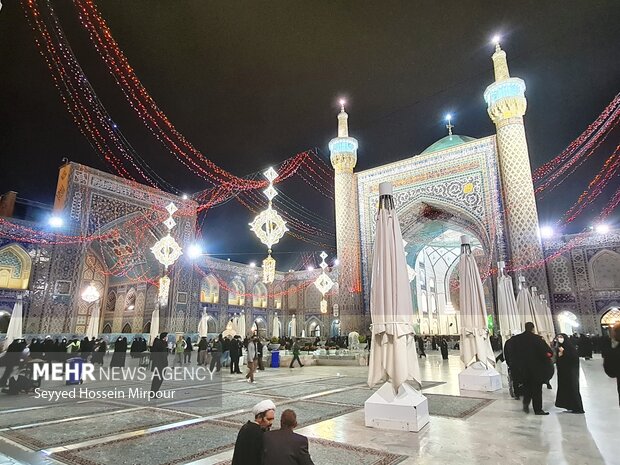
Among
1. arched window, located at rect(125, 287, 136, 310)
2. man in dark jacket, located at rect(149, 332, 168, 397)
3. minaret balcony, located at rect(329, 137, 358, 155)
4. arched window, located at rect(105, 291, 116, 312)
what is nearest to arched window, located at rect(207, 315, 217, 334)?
arched window, located at rect(125, 287, 136, 310)

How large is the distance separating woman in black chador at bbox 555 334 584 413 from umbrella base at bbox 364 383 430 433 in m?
1.91

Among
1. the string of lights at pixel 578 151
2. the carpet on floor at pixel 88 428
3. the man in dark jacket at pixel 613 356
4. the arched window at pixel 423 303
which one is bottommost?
the carpet on floor at pixel 88 428

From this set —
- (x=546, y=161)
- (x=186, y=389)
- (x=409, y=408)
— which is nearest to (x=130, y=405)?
(x=186, y=389)

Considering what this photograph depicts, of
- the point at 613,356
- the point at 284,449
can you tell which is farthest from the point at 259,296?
the point at 284,449

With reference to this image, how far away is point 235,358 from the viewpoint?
10344 mm

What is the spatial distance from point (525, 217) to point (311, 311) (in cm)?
1910

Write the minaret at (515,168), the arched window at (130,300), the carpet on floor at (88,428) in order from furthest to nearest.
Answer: the arched window at (130,300)
the minaret at (515,168)
the carpet on floor at (88,428)

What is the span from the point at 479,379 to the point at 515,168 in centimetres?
1148

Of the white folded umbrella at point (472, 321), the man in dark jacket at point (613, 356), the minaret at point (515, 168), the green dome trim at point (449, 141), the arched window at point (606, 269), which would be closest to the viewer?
the man in dark jacket at point (613, 356)

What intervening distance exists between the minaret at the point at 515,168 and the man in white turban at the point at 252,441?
14602 mm

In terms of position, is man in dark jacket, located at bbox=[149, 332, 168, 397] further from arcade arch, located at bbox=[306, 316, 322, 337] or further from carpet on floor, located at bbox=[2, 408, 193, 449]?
arcade arch, located at bbox=[306, 316, 322, 337]

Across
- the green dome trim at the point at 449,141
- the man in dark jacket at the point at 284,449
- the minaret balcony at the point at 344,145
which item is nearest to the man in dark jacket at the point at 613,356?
the man in dark jacket at the point at 284,449

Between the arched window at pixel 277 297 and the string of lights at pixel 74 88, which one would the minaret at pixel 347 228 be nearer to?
the string of lights at pixel 74 88

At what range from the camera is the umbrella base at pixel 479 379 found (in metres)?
6.42
